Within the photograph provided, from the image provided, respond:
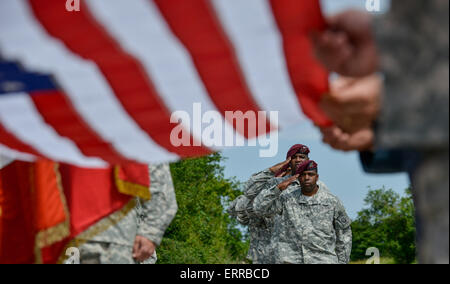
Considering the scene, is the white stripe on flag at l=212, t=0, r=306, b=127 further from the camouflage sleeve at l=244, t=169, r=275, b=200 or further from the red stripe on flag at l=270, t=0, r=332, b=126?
the camouflage sleeve at l=244, t=169, r=275, b=200

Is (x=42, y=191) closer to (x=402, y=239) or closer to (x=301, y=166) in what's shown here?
(x=301, y=166)

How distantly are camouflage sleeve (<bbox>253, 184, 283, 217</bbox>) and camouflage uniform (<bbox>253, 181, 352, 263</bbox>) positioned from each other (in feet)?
0.11

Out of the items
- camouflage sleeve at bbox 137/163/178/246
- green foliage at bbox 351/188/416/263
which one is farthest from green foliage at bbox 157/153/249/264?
camouflage sleeve at bbox 137/163/178/246

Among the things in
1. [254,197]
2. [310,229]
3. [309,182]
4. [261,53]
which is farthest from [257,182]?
[261,53]

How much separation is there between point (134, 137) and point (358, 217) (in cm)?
2449

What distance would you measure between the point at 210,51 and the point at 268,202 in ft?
13.9

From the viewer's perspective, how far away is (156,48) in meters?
2.82

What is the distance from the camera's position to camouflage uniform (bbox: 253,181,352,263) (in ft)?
20.5

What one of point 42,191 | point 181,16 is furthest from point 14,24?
point 42,191

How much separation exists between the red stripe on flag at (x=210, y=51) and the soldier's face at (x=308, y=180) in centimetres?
329
